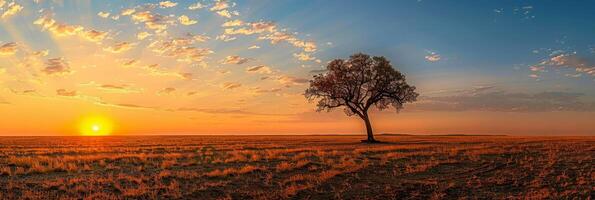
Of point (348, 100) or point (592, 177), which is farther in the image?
point (348, 100)

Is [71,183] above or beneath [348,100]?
beneath

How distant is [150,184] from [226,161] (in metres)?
9.68

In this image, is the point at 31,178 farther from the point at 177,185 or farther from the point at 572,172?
the point at 572,172

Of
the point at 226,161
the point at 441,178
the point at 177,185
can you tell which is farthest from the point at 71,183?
the point at 441,178

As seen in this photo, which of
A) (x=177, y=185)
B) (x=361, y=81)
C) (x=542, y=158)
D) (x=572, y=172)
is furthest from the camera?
(x=361, y=81)

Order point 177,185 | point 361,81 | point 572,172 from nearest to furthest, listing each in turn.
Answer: point 177,185, point 572,172, point 361,81

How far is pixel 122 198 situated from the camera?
19.2 meters

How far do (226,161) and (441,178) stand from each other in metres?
13.8

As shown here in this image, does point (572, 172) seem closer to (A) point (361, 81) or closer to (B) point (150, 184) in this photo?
(B) point (150, 184)

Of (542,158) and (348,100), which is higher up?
(348,100)

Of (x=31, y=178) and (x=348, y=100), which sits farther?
(x=348, y=100)

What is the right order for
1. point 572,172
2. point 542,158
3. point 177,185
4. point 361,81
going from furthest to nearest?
point 361,81
point 542,158
point 572,172
point 177,185

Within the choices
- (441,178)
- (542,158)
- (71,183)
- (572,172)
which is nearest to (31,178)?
(71,183)

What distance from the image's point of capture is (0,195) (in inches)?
759
